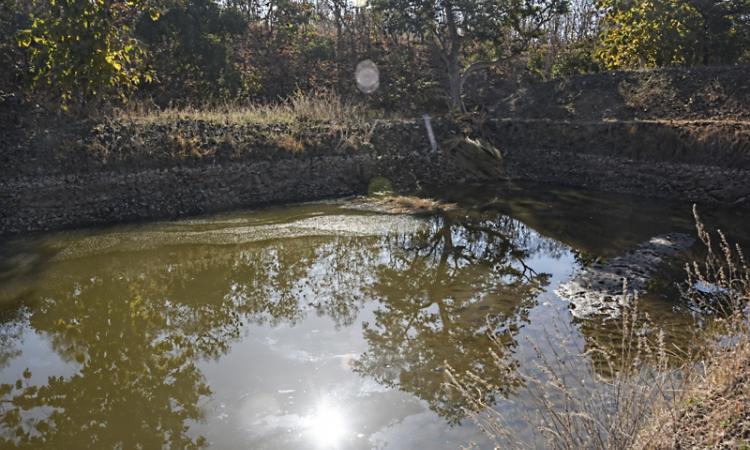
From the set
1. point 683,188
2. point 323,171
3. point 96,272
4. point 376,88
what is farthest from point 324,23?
point 96,272

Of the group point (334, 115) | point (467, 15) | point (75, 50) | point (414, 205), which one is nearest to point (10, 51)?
point (75, 50)

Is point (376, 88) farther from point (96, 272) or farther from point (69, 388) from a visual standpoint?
point (69, 388)

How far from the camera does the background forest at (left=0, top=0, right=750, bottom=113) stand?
1562cm

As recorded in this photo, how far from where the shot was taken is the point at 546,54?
87.9ft

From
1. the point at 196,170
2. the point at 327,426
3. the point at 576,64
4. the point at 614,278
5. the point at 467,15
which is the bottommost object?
the point at 327,426

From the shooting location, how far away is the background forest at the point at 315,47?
615 inches

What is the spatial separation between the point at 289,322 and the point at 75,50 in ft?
35.1

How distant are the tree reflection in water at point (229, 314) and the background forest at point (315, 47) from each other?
6.82 meters

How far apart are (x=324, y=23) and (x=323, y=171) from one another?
62.3 feet

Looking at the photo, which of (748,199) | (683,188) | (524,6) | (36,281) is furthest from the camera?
(524,6)

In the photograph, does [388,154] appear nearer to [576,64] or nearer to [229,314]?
[576,64]

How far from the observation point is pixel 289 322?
9266 millimetres

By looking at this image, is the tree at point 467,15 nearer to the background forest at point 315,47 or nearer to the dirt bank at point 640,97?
the background forest at point 315,47

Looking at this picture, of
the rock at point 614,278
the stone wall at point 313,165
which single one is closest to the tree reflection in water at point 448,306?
the rock at point 614,278
